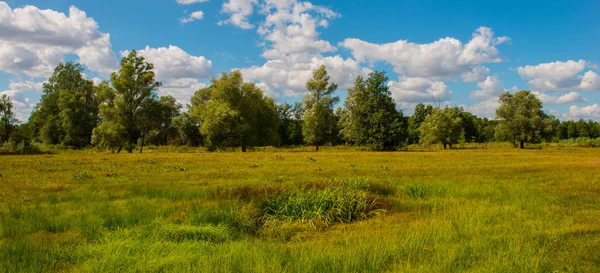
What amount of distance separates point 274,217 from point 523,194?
9.78 m

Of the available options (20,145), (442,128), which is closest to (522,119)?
(442,128)

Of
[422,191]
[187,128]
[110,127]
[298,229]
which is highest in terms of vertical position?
[187,128]

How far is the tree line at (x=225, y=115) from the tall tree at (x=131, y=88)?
0.13 meters

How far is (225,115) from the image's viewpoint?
56.3 metres

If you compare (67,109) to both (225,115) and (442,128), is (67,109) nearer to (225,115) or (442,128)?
(225,115)

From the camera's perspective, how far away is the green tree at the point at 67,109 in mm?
64938

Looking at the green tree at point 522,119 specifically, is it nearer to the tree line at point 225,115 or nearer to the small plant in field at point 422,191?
the tree line at point 225,115

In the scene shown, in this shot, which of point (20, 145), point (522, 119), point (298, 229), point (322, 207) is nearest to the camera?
point (298, 229)

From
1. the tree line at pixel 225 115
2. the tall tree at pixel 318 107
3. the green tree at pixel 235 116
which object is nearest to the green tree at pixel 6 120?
the tree line at pixel 225 115

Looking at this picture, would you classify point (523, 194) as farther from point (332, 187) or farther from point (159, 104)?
point (159, 104)

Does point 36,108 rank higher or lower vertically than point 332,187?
higher

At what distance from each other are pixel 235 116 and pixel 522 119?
59.2 m

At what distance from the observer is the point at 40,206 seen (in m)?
10.9

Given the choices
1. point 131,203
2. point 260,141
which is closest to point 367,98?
point 260,141
